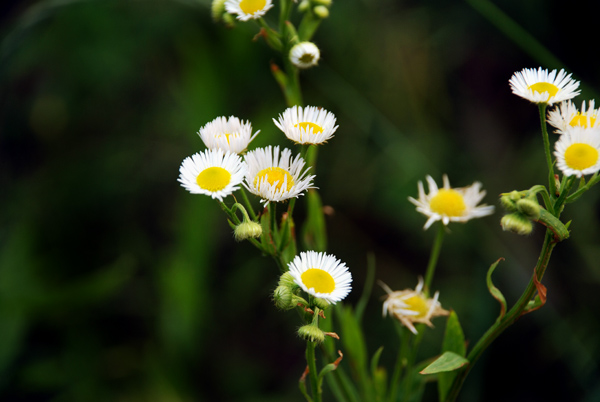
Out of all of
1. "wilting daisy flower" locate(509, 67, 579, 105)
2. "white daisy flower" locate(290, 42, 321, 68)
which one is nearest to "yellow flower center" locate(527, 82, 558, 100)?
"wilting daisy flower" locate(509, 67, 579, 105)

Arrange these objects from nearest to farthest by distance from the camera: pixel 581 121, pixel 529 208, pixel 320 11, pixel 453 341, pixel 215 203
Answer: pixel 529 208
pixel 581 121
pixel 453 341
pixel 320 11
pixel 215 203

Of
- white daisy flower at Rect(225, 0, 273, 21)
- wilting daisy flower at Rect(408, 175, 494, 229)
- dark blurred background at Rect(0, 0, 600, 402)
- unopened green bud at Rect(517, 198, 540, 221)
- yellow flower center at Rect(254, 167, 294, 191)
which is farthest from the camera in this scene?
dark blurred background at Rect(0, 0, 600, 402)

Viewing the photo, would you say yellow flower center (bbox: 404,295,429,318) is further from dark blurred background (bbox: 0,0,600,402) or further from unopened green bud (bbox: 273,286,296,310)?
dark blurred background (bbox: 0,0,600,402)

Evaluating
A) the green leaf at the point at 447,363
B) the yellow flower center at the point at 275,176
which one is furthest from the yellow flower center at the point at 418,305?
the yellow flower center at the point at 275,176

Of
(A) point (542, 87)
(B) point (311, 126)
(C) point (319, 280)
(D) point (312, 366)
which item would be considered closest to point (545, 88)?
(A) point (542, 87)

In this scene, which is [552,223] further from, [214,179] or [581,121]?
[214,179]
